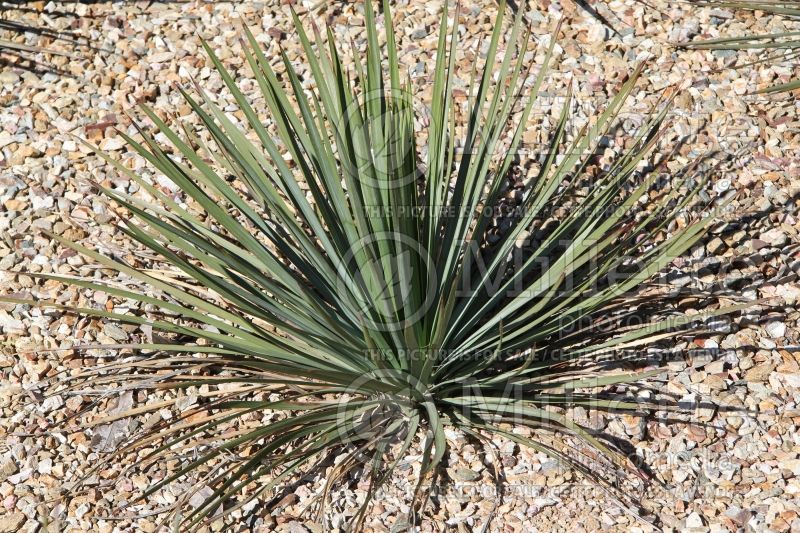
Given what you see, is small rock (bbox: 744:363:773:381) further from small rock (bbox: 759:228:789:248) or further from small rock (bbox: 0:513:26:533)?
small rock (bbox: 0:513:26:533)

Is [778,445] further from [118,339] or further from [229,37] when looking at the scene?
[229,37]

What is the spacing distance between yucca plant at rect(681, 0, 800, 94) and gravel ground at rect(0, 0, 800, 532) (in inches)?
2.5

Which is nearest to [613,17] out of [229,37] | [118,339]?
[229,37]

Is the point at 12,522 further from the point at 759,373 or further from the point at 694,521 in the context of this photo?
the point at 759,373

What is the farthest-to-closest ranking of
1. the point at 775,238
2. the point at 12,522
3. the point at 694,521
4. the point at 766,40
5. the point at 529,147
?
the point at 766,40 → the point at 529,147 → the point at 775,238 → the point at 12,522 → the point at 694,521

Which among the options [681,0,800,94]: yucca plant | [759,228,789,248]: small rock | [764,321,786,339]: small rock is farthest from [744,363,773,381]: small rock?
[681,0,800,94]: yucca plant

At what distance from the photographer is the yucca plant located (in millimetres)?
3721

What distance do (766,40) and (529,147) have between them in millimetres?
1119

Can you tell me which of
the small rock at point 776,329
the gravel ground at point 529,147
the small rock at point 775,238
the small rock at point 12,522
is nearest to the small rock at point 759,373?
the gravel ground at point 529,147

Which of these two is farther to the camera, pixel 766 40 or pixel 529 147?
pixel 766 40

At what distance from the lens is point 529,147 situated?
3.69 metres

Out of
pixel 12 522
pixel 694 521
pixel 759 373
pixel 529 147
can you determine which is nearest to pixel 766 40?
pixel 529 147

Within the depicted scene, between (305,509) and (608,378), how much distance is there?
0.95 metres

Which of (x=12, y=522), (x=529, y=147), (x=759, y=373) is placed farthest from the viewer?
(x=529, y=147)
